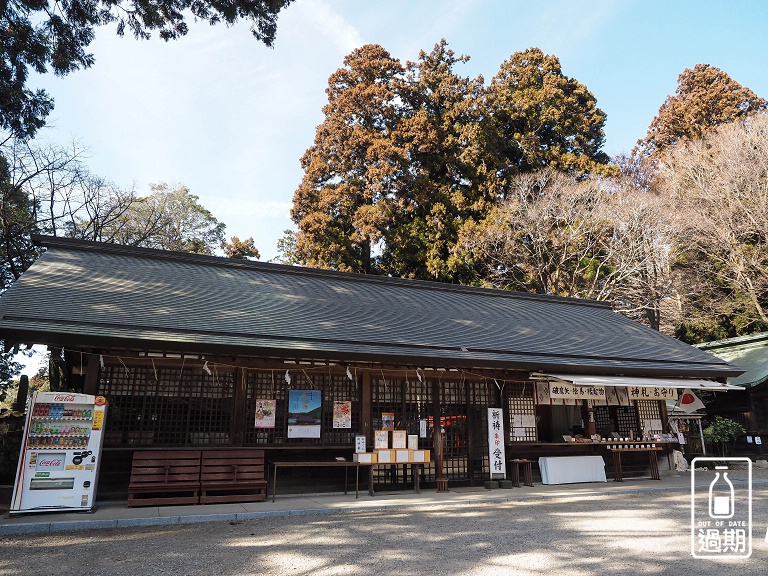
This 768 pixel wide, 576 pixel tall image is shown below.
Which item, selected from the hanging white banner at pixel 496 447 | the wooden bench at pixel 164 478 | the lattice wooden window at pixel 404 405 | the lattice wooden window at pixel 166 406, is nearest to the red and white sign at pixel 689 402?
the hanging white banner at pixel 496 447

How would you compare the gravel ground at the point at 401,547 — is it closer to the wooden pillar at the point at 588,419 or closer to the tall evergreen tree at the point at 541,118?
the wooden pillar at the point at 588,419

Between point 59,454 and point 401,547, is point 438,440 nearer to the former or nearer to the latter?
point 401,547

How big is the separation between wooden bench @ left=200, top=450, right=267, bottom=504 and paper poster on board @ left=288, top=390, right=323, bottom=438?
998mm

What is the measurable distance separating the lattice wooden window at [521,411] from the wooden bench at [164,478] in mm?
6809

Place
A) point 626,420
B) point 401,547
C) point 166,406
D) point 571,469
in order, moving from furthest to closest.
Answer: point 626,420, point 571,469, point 166,406, point 401,547

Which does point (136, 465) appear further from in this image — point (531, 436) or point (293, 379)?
point (531, 436)

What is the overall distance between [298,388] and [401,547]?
4.85 m

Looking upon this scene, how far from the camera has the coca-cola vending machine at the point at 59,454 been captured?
7.40 meters

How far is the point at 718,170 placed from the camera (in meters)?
22.6

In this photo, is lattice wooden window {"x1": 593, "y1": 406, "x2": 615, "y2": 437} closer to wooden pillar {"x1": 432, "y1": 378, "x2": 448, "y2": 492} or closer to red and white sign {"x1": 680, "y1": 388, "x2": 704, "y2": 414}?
red and white sign {"x1": 680, "y1": 388, "x2": 704, "y2": 414}

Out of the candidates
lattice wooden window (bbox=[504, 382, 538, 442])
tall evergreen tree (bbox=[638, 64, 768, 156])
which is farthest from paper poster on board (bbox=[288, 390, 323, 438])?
tall evergreen tree (bbox=[638, 64, 768, 156])

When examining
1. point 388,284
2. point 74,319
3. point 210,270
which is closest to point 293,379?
point 74,319

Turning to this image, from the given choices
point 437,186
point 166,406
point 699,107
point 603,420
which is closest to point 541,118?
point 437,186

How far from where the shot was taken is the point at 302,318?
36.1ft
